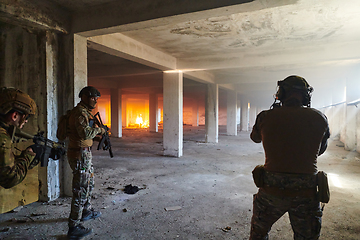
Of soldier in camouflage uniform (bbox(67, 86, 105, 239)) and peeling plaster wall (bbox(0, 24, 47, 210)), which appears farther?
peeling plaster wall (bbox(0, 24, 47, 210))

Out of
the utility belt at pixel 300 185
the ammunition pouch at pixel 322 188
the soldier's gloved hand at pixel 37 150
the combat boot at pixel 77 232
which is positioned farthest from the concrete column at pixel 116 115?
the ammunition pouch at pixel 322 188

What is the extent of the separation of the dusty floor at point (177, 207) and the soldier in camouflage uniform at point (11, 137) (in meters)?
1.35

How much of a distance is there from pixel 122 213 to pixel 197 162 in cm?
374

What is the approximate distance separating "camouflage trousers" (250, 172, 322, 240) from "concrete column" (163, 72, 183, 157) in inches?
221

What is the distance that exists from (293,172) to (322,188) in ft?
0.75

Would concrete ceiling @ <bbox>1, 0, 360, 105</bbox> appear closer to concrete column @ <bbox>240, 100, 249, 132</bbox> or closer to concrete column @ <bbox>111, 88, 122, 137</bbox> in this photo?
concrete column @ <bbox>111, 88, 122, 137</bbox>

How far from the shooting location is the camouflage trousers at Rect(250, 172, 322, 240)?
175 cm

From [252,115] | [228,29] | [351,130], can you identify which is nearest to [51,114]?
[228,29]

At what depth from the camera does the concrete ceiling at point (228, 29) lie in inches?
128

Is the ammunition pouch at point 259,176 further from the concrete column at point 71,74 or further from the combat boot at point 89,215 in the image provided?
the concrete column at point 71,74

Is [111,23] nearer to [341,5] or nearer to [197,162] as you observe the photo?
[341,5]

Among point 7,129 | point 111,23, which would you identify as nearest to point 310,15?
point 111,23

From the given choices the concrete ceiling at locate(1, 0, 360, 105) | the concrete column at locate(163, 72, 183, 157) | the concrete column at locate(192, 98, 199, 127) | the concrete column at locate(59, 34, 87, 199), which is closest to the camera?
the concrete ceiling at locate(1, 0, 360, 105)

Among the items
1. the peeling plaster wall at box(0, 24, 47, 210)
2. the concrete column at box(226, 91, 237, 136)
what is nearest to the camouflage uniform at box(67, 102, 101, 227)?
the peeling plaster wall at box(0, 24, 47, 210)
